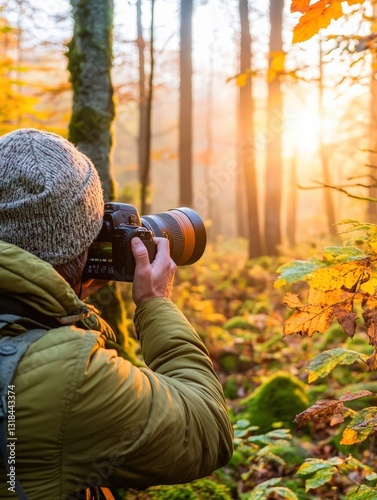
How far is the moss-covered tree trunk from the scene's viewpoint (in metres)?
4.04

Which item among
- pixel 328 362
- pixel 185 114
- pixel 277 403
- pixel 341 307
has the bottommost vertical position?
pixel 277 403

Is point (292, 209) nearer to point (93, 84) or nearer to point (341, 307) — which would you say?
point (93, 84)

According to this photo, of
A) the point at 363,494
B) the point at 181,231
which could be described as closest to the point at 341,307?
the point at 363,494

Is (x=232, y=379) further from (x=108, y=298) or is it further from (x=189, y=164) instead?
(x=189, y=164)

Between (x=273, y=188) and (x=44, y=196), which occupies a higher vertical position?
(x=273, y=188)

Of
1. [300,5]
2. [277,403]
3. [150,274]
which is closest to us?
[150,274]

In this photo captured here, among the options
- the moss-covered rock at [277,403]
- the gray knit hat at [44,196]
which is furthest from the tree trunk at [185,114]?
the gray knit hat at [44,196]

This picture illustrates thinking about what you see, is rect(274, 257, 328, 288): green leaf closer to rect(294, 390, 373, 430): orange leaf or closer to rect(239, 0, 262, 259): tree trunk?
rect(294, 390, 373, 430): orange leaf

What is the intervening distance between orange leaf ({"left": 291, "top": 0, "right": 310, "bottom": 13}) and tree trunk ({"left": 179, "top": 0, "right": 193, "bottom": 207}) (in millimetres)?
10281

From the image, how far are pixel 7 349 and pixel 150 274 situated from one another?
0.63 m

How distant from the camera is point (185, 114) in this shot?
40.5 ft

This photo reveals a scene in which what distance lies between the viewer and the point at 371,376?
4.68 m

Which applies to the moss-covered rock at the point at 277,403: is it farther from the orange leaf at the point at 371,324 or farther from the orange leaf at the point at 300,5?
the orange leaf at the point at 300,5

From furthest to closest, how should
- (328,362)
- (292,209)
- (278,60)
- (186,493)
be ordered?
(292,209) < (278,60) < (186,493) < (328,362)
